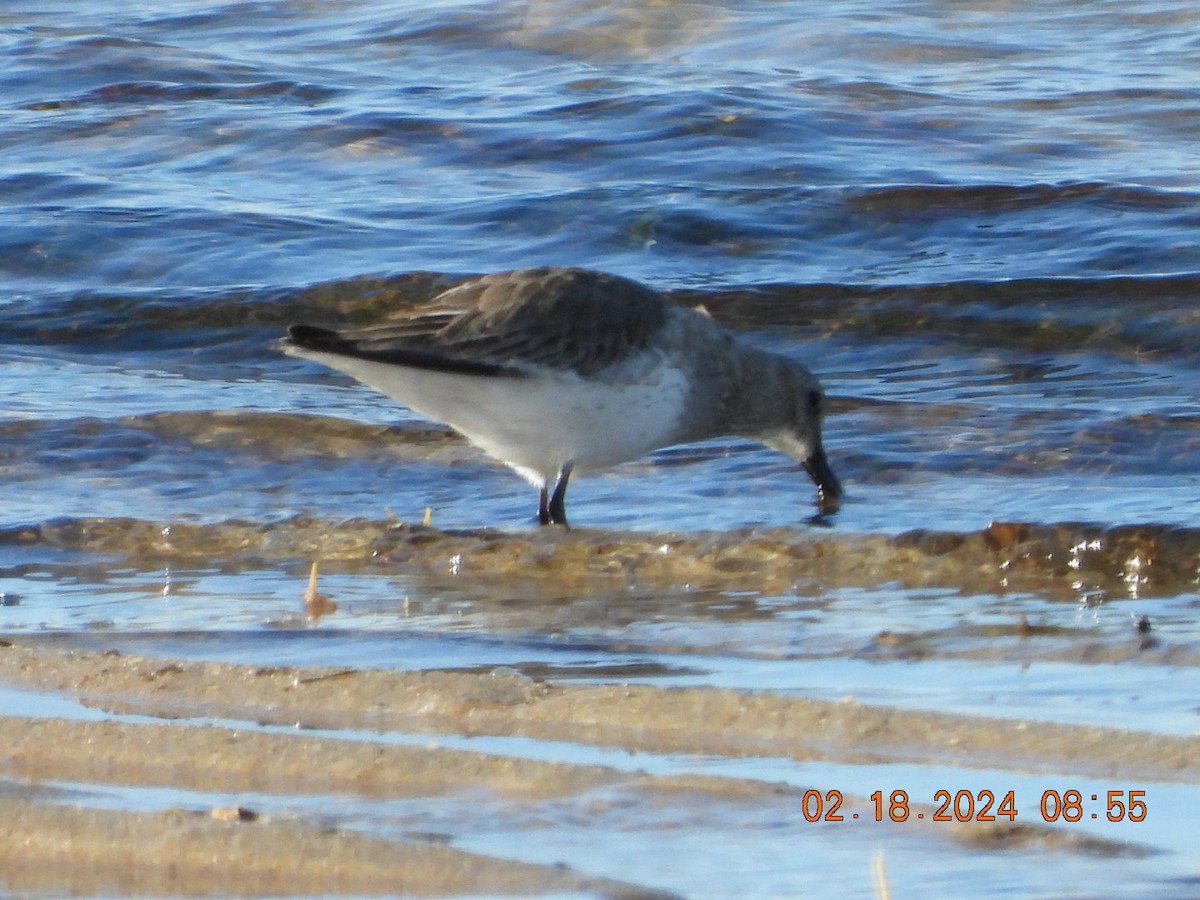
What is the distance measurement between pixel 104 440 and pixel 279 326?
7.21ft

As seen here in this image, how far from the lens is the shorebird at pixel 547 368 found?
6.23 metres

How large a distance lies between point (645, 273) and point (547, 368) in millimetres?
3674

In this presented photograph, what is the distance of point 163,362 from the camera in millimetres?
9109

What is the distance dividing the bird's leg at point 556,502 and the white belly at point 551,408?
3 centimetres

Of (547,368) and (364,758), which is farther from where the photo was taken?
(547,368)

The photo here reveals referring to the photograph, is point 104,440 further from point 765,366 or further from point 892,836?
point 892,836

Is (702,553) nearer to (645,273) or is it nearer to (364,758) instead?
(364,758)

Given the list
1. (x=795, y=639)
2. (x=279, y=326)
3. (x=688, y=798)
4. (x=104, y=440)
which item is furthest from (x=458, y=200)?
(x=688, y=798)

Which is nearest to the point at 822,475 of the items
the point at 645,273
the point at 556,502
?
the point at 556,502

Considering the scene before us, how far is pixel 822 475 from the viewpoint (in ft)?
22.5
